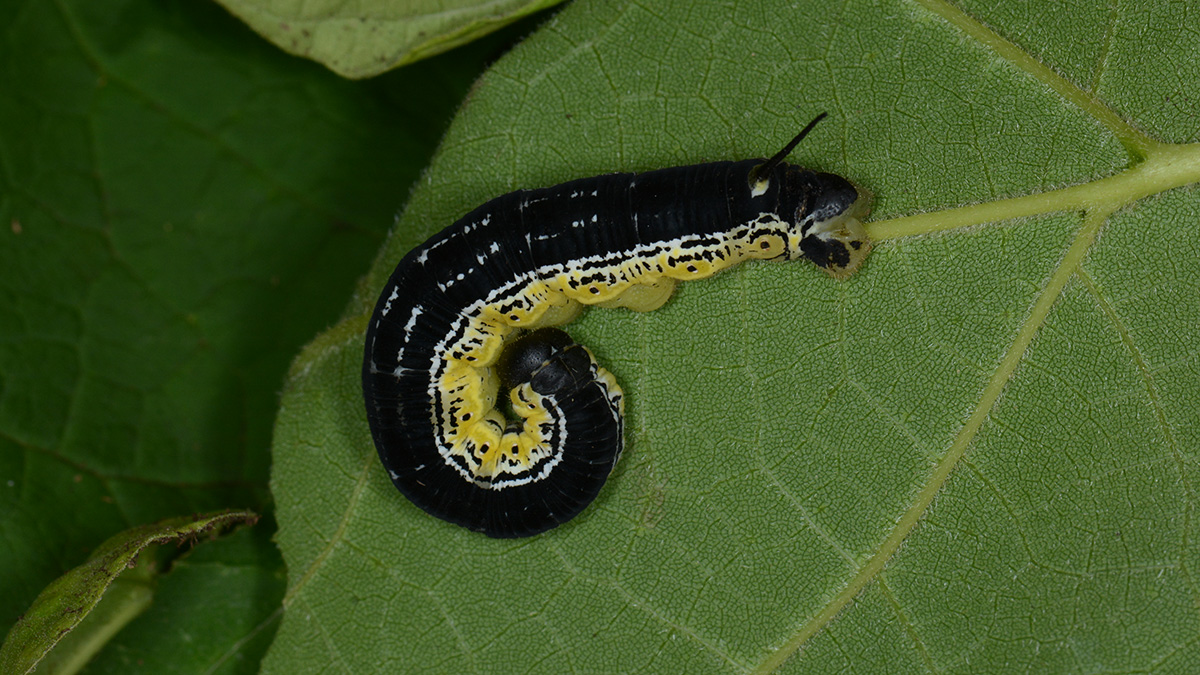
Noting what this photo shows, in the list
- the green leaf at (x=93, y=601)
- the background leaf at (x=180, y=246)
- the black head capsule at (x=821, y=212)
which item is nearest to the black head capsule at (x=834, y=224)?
the black head capsule at (x=821, y=212)

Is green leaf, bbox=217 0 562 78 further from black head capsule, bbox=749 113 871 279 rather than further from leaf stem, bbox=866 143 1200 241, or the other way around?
leaf stem, bbox=866 143 1200 241

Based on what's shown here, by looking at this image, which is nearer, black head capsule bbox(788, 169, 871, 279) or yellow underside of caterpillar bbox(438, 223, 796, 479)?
black head capsule bbox(788, 169, 871, 279)

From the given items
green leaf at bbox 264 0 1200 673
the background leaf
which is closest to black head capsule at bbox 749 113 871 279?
green leaf at bbox 264 0 1200 673

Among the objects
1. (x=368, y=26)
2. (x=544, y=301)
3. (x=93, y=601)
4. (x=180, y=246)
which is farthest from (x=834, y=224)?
(x=180, y=246)

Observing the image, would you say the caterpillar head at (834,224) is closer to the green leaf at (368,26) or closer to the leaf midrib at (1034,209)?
the leaf midrib at (1034,209)

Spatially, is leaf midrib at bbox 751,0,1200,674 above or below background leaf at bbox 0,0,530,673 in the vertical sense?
above

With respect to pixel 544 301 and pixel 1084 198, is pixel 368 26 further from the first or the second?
pixel 1084 198

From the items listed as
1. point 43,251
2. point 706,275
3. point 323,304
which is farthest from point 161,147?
point 706,275

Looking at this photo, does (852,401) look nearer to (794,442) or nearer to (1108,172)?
(794,442)
